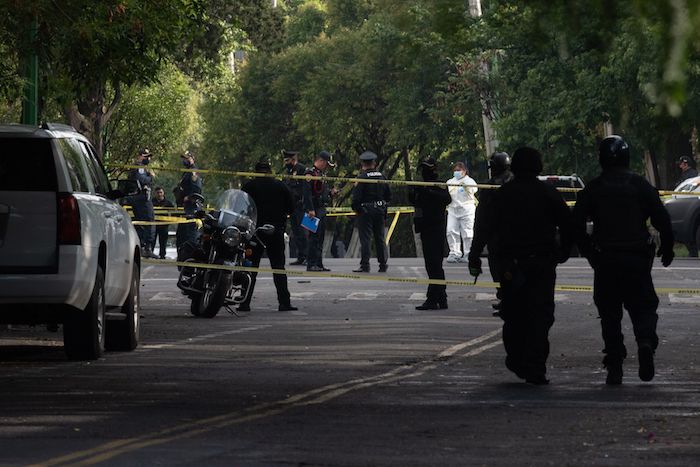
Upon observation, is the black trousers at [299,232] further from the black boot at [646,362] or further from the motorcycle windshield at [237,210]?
the black boot at [646,362]

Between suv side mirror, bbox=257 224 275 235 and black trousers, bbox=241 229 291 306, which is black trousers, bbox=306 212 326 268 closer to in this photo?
black trousers, bbox=241 229 291 306

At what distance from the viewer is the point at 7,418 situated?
466 inches

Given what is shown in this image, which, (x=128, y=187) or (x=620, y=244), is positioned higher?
(x=128, y=187)

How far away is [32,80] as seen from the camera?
21.8 m

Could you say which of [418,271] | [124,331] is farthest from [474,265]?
[418,271]

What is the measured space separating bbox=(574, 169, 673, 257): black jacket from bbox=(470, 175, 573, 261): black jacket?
0.61 ft

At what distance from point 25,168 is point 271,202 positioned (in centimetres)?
906

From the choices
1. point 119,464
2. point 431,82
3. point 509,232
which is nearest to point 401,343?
point 509,232

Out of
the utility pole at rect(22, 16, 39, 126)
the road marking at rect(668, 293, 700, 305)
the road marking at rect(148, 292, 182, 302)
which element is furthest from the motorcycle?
the road marking at rect(668, 293, 700, 305)

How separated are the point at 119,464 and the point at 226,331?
1099 cm

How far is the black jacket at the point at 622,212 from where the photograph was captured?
14.2 m

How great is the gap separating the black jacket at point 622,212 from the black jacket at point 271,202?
406 inches

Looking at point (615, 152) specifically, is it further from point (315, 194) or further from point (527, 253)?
point (315, 194)

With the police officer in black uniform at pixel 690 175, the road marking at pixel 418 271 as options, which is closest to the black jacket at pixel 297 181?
the road marking at pixel 418 271
